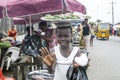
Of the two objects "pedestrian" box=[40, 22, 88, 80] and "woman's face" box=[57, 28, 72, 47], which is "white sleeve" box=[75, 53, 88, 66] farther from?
"woman's face" box=[57, 28, 72, 47]

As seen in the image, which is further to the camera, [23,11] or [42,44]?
[42,44]

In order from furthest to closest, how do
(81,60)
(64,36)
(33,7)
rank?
(33,7)
(64,36)
(81,60)

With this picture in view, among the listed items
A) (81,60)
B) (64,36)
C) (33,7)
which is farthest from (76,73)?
(33,7)

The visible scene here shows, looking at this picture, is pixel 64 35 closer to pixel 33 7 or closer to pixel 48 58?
pixel 48 58

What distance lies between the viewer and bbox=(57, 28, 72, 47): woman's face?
15.1ft

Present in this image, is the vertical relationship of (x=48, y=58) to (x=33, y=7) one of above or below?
below

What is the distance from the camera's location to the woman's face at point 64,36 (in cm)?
461

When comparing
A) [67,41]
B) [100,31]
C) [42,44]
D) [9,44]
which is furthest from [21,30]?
[67,41]

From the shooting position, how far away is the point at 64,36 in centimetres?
461

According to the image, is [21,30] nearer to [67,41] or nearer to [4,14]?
[4,14]

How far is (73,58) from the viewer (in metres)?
4.57

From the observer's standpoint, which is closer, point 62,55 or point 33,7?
point 62,55

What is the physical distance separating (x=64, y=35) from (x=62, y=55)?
0.25 m

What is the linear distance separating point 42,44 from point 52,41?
39cm
